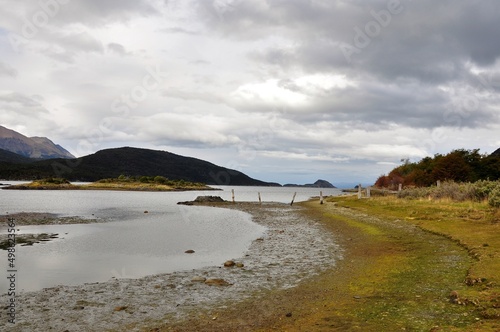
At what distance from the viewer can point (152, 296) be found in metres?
12.7

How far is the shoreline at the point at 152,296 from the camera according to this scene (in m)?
10.3

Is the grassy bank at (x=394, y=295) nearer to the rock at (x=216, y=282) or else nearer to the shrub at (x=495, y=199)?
the rock at (x=216, y=282)

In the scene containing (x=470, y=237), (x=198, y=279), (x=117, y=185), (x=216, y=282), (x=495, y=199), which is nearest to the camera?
(x=216, y=282)

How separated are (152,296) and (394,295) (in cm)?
779

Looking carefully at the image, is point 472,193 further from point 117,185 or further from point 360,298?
point 117,185

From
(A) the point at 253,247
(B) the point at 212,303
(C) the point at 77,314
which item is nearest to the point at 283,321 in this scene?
(B) the point at 212,303

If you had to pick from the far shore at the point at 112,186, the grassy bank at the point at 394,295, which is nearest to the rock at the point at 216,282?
the grassy bank at the point at 394,295

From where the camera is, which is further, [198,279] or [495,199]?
[495,199]

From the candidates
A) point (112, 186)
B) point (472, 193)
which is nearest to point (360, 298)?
point (472, 193)

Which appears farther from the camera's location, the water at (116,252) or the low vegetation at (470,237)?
the water at (116,252)

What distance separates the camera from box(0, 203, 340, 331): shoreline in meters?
10.3

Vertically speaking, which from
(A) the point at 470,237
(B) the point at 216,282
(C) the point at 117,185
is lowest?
(B) the point at 216,282

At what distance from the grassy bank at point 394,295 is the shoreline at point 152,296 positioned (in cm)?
96

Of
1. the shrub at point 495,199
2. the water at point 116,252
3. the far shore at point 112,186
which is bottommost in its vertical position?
the water at point 116,252
